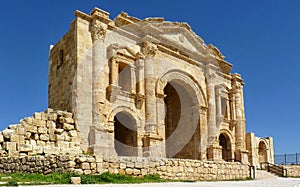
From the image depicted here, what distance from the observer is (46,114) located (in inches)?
620

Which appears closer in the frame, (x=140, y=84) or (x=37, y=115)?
(x=37, y=115)

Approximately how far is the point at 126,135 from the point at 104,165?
8.52 meters

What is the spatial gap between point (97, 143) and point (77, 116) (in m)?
1.51

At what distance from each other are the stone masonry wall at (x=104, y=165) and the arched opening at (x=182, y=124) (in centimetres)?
962

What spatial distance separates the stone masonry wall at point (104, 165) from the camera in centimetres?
1119

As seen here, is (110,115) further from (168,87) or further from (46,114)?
(168,87)

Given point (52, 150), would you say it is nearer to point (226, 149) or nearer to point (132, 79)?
point (132, 79)

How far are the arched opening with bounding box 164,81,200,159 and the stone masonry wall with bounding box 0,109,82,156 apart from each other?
30.2 ft

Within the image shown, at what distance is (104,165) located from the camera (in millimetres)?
11359

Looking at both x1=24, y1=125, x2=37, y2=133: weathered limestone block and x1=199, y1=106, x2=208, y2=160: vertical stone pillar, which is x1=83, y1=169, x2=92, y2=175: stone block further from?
x1=199, y1=106, x2=208, y2=160: vertical stone pillar

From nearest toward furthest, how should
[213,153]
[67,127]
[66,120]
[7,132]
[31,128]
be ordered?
[7,132] < [31,128] < [67,127] < [66,120] < [213,153]

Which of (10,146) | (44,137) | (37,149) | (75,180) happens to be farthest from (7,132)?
(75,180)

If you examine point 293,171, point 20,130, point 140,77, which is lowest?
point 293,171

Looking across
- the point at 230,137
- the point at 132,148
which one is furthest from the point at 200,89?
the point at 132,148
